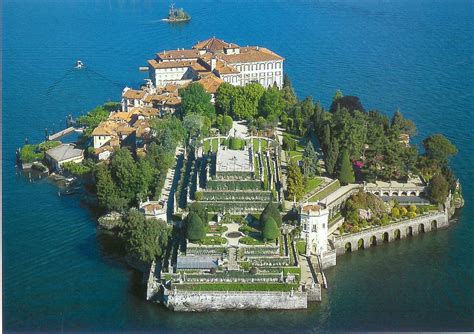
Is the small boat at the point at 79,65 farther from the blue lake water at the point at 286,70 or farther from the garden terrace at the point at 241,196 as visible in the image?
the garden terrace at the point at 241,196

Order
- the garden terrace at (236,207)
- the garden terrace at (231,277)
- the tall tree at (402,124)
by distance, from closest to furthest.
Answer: the garden terrace at (231,277) < the garden terrace at (236,207) < the tall tree at (402,124)

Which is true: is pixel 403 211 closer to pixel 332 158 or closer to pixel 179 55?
pixel 332 158

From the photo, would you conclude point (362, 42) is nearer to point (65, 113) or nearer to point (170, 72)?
point (170, 72)

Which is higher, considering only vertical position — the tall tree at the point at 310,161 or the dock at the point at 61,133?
the tall tree at the point at 310,161

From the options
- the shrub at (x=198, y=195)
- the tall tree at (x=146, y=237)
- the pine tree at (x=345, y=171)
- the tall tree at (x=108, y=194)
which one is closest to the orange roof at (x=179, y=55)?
the tall tree at (x=108, y=194)

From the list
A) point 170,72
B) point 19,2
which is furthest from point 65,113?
point 19,2
